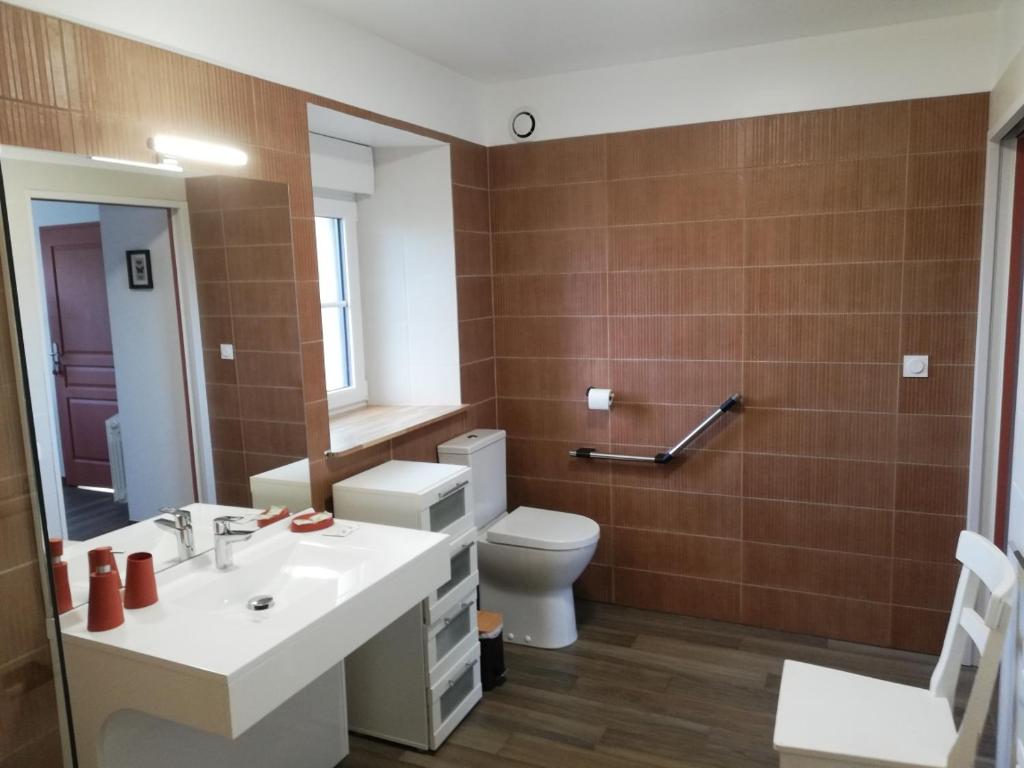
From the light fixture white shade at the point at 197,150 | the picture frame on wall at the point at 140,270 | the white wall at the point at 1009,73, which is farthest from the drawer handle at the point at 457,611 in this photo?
the white wall at the point at 1009,73

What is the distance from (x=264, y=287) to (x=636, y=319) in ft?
5.48

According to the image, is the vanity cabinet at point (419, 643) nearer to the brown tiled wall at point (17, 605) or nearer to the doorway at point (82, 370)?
the doorway at point (82, 370)

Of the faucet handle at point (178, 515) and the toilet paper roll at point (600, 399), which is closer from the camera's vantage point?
the faucet handle at point (178, 515)

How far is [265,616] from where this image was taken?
1.79 m

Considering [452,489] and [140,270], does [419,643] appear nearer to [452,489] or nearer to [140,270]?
[452,489]

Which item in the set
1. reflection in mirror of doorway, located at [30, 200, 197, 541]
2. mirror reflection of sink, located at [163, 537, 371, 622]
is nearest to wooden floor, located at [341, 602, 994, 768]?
mirror reflection of sink, located at [163, 537, 371, 622]

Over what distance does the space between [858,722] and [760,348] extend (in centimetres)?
162

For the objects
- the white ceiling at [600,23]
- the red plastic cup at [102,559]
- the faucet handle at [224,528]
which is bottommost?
the faucet handle at [224,528]

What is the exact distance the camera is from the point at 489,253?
3578 mm

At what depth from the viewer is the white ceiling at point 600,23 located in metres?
2.50

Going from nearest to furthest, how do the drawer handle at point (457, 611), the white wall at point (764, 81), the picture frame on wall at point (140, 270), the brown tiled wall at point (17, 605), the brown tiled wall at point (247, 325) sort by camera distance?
the brown tiled wall at point (17, 605) → the picture frame on wall at point (140, 270) → the brown tiled wall at point (247, 325) → the drawer handle at point (457, 611) → the white wall at point (764, 81)

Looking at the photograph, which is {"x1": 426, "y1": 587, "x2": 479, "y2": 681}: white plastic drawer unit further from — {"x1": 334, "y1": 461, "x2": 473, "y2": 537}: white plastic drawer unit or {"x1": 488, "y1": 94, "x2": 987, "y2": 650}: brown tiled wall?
{"x1": 488, "y1": 94, "x2": 987, "y2": 650}: brown tiled wall

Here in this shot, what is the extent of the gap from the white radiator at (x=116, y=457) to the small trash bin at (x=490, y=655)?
1461 millimetres

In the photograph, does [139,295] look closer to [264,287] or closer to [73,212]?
[73,212]
